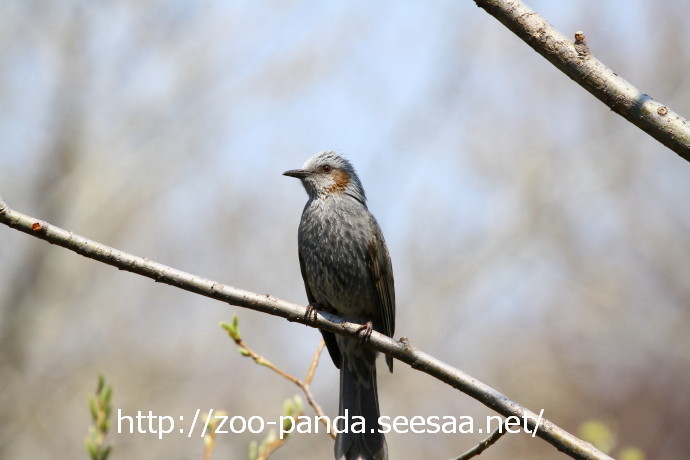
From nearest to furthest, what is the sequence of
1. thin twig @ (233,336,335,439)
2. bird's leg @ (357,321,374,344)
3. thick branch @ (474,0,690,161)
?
thick branch @ (474,0,690,161)
thin twig @ (233,336,335,439)
bird's leg @ (357,321,374,344)

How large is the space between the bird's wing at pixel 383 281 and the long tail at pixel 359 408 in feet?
0.71

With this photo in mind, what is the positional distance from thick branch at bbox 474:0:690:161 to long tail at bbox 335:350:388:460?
3.02 metres

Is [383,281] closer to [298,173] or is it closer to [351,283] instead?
[351,283]

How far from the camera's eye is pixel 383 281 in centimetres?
576

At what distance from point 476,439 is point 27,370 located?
8552mm

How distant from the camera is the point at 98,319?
48.8 feet

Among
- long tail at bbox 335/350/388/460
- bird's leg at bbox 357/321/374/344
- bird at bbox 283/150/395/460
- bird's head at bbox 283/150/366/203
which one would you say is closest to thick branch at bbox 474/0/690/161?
bird's leg at bbox 357/321/374/344

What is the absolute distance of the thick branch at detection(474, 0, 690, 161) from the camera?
100.0 inches

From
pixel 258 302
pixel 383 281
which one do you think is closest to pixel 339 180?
pixel 383 281

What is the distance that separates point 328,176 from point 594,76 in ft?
13.0

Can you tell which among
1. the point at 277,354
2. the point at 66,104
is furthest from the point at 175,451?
the point at 66,104

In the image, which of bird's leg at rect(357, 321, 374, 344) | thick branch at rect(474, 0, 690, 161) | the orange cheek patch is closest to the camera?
thick branch at rect(474, 0, 690, 161)

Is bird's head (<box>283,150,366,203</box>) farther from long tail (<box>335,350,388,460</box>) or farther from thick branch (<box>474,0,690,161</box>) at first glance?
thick branch (<box>474,0,690,161</box>)

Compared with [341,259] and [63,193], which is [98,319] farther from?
[341,259]
